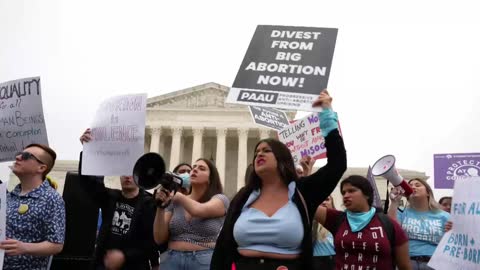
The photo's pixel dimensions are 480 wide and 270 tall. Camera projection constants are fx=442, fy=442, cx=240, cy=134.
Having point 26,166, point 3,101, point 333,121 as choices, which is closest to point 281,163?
point 333,121

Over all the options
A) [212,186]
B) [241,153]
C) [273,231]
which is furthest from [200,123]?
[273,231]

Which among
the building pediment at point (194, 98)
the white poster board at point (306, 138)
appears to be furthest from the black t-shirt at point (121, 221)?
the building pediment at point (194, 98)

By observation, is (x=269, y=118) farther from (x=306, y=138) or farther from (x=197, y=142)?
(x=197, y=142)

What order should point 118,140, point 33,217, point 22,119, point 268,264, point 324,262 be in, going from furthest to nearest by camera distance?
point 324,262
point 22,119
point 118,140
point 33,217
point 268,264

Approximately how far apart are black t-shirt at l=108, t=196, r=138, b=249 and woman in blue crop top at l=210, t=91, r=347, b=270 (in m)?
2.11

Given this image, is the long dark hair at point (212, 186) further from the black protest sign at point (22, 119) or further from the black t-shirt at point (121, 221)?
the black protest sign at point (22, 119)

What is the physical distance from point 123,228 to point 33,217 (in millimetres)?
1220

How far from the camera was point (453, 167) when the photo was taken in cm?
1281

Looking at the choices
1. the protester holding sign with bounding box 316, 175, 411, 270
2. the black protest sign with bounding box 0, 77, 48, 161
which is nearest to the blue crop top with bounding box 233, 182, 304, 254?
the protester holding sign with bounding box 316, 175, 411, 270

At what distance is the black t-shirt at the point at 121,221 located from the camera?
5094 mm

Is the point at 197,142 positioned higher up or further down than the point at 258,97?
higher up

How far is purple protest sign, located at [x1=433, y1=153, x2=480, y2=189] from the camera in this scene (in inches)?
477

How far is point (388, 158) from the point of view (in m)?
6.41

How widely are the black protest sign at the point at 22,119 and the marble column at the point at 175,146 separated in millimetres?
37894
